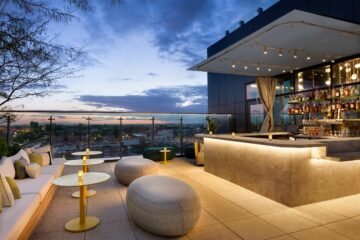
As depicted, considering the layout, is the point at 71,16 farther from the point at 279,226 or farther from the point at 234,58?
the point at 234,58

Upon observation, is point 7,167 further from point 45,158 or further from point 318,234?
point 318,234

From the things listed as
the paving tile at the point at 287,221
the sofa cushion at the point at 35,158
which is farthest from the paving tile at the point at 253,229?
the sofa cushion at the point at 35,158

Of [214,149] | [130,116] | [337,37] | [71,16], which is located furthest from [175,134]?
[71,16]

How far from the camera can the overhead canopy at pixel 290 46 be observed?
4.29 meters

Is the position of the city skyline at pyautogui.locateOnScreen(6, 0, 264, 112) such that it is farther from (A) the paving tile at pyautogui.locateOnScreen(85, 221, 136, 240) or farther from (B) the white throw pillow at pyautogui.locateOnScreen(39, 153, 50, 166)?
(A) the paving tile at pyautogui.locateOnScreen(85, 221, 136, 240)

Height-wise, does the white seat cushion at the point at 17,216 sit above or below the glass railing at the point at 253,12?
below

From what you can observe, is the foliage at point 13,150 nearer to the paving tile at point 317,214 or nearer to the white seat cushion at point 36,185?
the white seat cushion at point 36,185

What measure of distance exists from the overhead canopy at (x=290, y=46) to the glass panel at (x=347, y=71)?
0.38 m

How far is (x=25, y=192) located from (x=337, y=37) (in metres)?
6.35

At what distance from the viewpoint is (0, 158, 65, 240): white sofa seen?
7.18 feet

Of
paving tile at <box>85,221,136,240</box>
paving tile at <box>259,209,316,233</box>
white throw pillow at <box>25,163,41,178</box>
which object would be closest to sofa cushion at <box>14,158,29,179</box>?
white throw pillow at <box>25,163,41,178</box>

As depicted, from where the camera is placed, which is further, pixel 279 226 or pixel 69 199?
pixel 69 199

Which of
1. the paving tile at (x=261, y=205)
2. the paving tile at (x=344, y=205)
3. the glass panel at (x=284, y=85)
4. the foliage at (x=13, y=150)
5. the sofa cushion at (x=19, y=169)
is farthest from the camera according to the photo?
the glass panel at (x=284, y=85)

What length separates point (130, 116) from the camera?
8383mm
